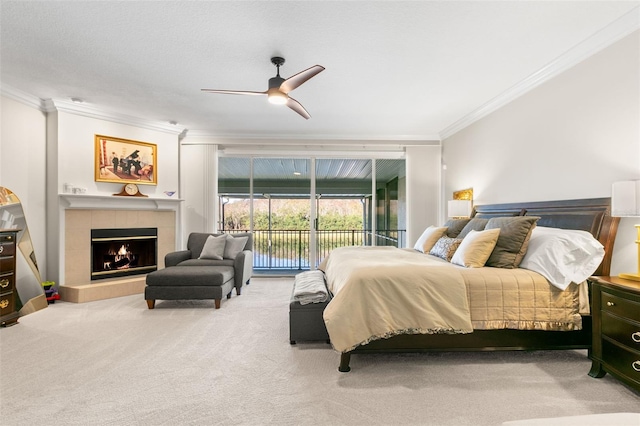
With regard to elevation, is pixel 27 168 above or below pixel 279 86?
below

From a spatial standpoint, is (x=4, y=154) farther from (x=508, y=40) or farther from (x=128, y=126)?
(x=508, y=40)

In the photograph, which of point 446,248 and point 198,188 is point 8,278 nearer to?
point 198,188

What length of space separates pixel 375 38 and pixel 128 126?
171 inches

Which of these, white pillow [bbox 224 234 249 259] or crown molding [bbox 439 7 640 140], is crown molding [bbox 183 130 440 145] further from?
white pillow [bbox 224 234 249 259]

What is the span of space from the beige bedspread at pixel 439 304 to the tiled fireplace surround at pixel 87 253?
3.75m

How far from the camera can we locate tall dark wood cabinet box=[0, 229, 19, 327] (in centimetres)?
333

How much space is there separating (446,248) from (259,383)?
7.56ft

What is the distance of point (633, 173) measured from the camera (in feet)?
7.98

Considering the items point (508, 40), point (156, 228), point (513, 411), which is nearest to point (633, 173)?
point (508, 40)

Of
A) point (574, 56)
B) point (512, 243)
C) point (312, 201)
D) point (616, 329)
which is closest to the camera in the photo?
point (616, 329)

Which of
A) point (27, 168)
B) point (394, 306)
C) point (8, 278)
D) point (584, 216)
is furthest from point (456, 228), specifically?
point (27, 168)

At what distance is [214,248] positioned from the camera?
15.6 feet

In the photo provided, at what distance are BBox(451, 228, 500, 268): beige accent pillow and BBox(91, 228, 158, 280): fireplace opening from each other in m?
4.86

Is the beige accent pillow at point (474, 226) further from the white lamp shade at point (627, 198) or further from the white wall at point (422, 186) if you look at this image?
the white wall at point (422, 186)
